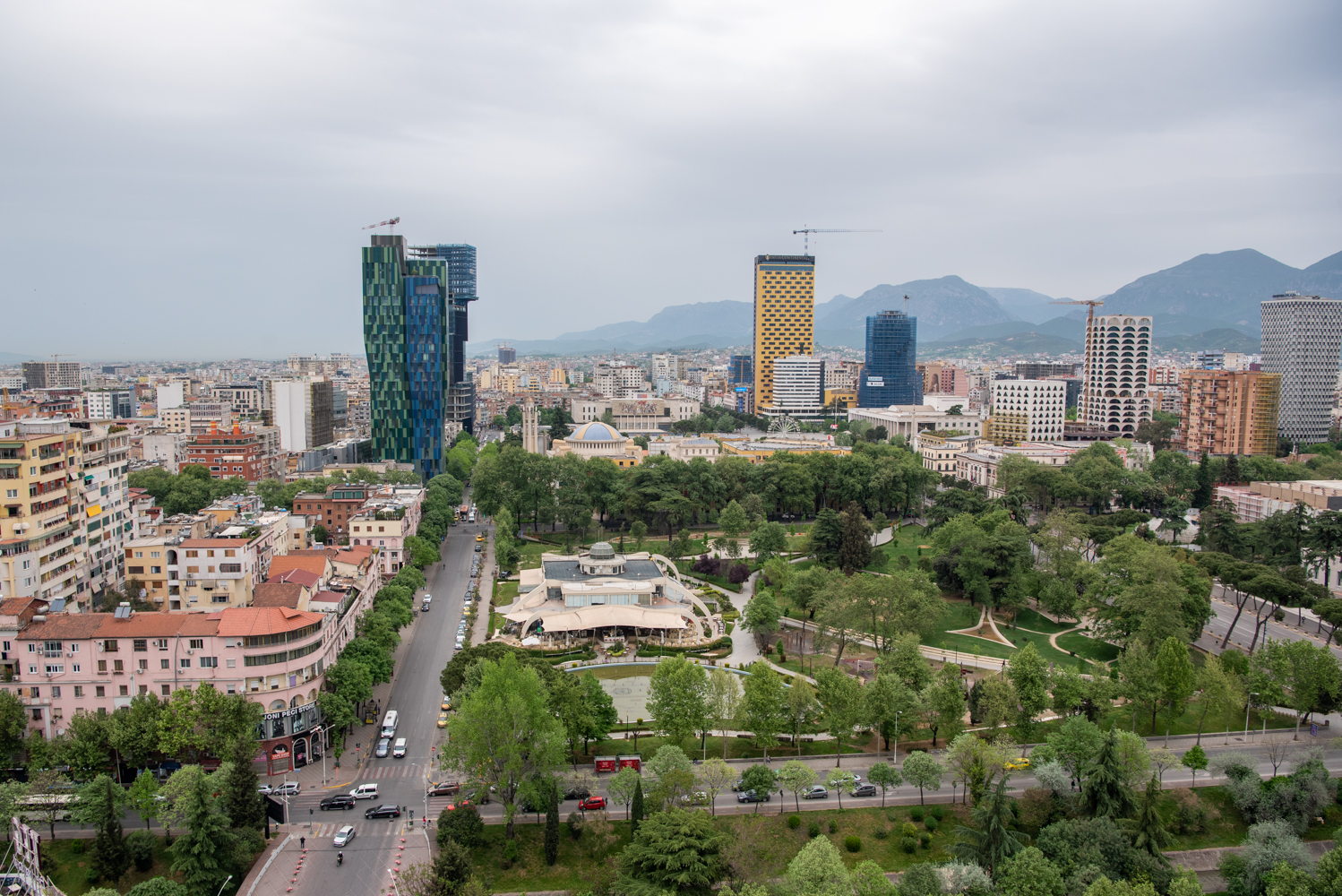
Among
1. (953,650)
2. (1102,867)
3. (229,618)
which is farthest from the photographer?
(953,650)

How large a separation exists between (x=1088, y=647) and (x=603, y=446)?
5846cm

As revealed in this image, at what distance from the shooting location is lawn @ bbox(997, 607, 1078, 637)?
52.9 metres

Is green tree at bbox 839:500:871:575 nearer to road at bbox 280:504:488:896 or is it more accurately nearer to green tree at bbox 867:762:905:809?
road at bbox 280:504:488:896

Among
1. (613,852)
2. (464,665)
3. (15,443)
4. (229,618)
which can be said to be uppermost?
(15,443)

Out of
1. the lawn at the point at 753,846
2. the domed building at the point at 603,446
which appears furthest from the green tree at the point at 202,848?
the domed building at the point at 603,446

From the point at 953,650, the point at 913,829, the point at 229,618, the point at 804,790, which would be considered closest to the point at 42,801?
the point at 229,618

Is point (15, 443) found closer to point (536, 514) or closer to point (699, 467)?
point (536, 514)

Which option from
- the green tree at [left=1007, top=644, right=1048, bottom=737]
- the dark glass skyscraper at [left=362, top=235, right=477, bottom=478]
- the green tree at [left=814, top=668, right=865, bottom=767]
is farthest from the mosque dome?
the green tree at [left=1007, top=644, right=1048, bottom=737]

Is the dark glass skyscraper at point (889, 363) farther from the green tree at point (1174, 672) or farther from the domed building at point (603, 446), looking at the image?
the green tree at point (1174, 672)

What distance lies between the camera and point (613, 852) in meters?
30.9

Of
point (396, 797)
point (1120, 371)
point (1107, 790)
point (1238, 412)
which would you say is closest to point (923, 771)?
point (1107, 790)

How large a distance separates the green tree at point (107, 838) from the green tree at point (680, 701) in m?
18.5

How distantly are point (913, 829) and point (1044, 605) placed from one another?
2799 centimetres

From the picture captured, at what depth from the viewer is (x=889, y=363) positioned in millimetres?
157625
